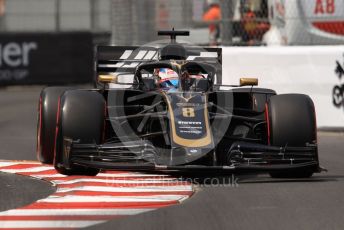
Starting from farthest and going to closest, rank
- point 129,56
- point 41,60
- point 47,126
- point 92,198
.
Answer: point 41,60 < point 129,56 < point 47,126 < point 92,198

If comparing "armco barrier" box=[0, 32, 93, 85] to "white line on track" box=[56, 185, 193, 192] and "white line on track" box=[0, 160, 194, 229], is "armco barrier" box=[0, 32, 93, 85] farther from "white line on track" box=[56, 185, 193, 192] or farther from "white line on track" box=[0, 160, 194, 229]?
"white line on track" box=[56, 185, 193, 192]

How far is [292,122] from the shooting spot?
29.0ft

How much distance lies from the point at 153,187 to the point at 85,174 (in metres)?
0.97

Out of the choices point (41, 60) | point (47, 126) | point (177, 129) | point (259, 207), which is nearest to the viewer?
point (259, 207)

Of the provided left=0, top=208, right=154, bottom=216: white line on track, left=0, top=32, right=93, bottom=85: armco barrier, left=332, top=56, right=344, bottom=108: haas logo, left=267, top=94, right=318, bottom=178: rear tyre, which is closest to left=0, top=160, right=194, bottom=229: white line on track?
left=0, top=208, right=154, bottom=216: white line on track

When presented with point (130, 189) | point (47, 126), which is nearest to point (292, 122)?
point (130, 189)

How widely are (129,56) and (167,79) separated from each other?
1.15 meters

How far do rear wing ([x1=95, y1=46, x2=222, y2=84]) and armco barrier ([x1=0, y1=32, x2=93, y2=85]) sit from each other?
13.1 metres

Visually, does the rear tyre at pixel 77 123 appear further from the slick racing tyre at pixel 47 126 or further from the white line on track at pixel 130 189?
the slick racing tyre at pixel 47 126

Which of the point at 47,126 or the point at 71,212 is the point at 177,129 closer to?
the point at 47,126

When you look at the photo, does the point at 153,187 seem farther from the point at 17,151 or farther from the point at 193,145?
the point at 17,151

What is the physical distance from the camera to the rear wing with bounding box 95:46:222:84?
10820 millimetres

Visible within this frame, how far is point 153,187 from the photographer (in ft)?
27.7

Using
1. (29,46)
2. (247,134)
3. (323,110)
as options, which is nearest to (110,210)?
(247,134)
